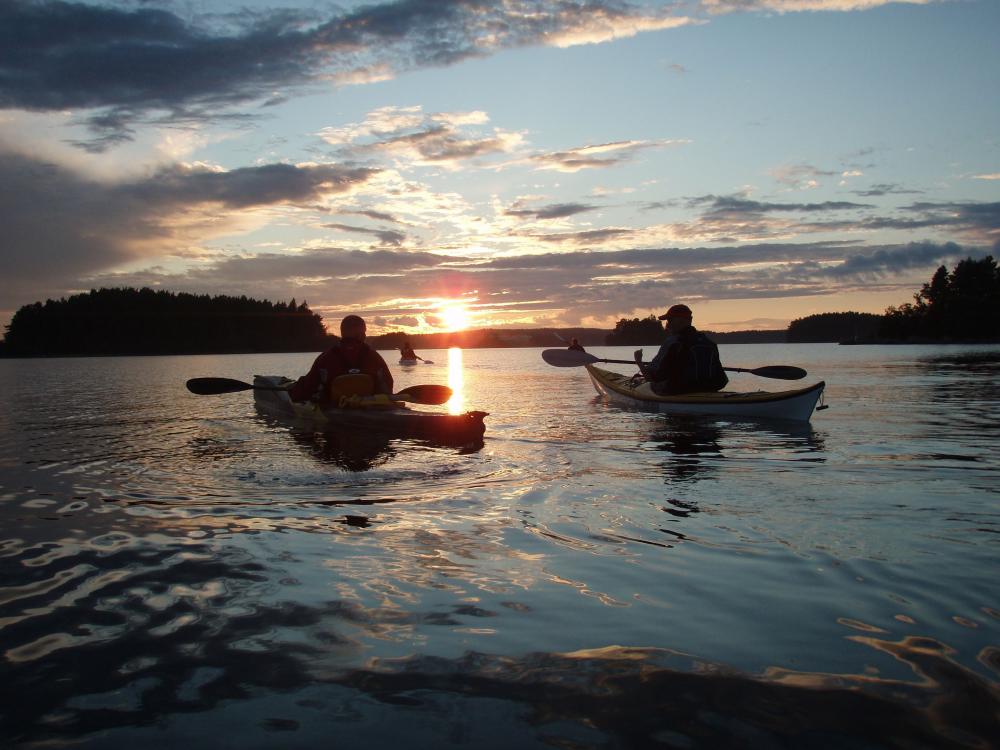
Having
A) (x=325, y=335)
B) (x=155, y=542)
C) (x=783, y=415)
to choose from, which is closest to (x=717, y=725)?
(x=155, y=542)

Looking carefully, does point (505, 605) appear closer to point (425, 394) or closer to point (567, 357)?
point (425, 394)

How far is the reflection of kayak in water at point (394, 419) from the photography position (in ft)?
39.8

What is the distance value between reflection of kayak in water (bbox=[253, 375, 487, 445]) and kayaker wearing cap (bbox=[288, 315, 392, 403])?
312mm

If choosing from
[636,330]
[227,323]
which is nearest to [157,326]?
[227,323]

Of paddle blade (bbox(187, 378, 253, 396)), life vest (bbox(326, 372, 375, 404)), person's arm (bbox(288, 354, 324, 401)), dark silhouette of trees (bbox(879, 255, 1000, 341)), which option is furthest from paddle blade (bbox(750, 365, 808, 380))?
dark silhouette of trees (bbox(879, 255, 1000, 341))

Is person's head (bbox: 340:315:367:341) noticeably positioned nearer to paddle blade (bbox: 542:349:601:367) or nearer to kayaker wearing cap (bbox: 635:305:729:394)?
kayaker wearing cap (bbox: 635:305:729:394)

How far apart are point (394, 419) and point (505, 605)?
345 inches

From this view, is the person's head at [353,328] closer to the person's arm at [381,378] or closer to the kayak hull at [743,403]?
the person's arm at [381,378]

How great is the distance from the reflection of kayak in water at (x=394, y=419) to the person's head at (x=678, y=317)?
451cm

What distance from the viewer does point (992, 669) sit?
3.25 m

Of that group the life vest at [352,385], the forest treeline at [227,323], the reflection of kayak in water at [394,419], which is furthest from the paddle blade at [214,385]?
the forest treeline at [227,323]

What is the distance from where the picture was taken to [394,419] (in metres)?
12.8

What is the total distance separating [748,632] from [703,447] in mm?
7914

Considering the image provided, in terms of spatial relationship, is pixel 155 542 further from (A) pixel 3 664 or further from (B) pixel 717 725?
(B) pixel 717 725
